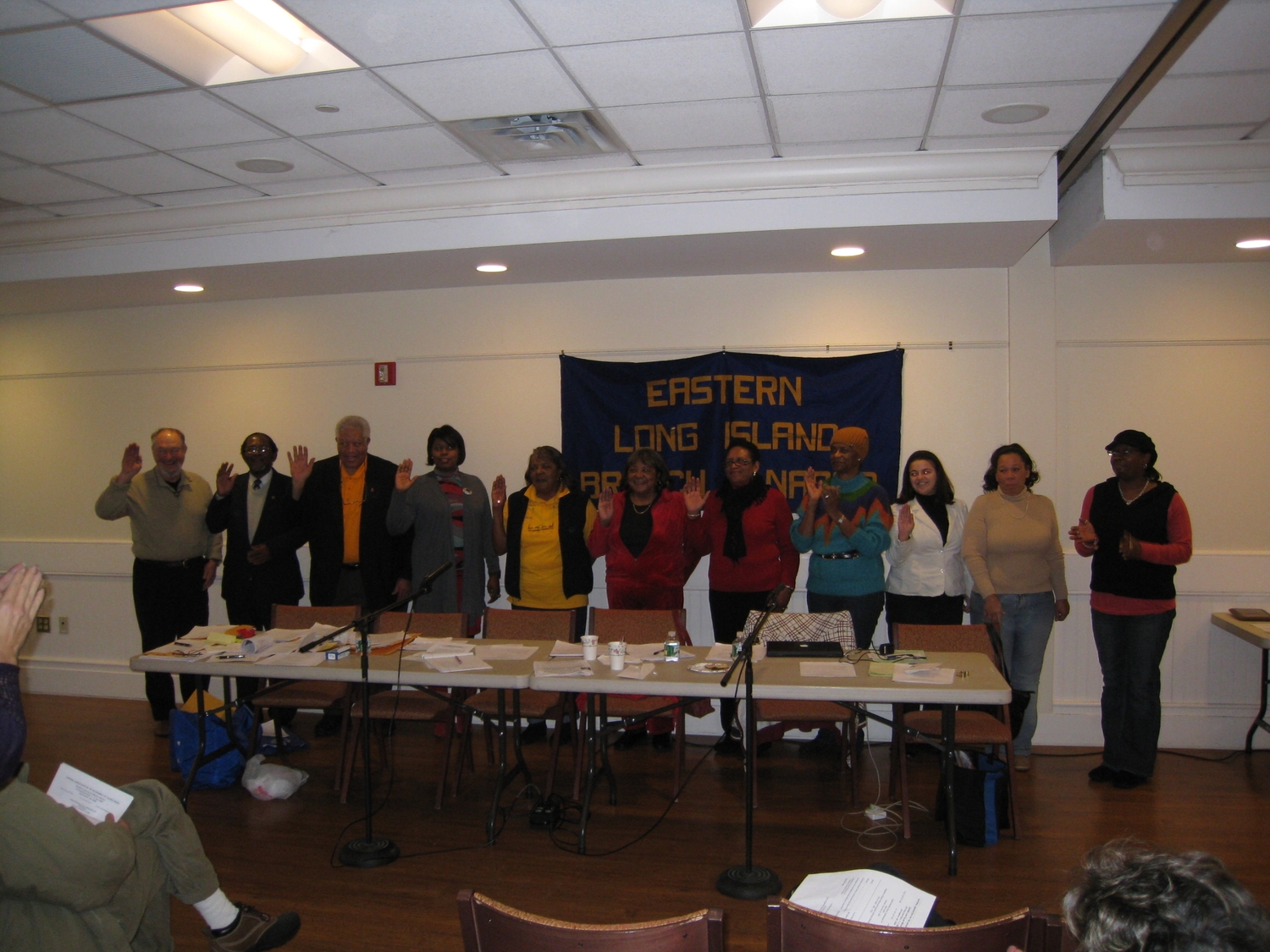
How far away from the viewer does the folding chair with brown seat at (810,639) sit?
4039 mm

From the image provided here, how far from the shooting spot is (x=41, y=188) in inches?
189

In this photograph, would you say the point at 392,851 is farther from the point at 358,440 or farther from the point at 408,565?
the point at 358,440

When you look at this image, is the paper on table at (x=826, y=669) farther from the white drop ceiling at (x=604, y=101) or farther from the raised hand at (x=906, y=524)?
the white drop ceiling at (x=604, y=101)

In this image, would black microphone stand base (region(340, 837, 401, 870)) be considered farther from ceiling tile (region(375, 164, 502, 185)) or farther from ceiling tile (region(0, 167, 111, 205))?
ceiling tile (region(0, 167, 111, 205))

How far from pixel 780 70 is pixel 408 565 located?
11.1 ft

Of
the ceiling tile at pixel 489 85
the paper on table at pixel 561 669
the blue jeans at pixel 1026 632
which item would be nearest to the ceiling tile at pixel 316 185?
the ceiling tile at pixel 489 85

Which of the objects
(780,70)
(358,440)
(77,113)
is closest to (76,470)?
(358,440)

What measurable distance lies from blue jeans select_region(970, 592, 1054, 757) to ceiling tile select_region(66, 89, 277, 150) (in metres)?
4.13

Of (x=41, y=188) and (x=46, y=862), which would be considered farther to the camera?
(x=41, y=188)

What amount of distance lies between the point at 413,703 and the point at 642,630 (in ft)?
3.64

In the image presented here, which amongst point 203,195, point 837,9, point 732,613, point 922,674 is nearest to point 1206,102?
point 837,9

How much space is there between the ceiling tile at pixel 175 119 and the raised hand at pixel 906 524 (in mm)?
3492

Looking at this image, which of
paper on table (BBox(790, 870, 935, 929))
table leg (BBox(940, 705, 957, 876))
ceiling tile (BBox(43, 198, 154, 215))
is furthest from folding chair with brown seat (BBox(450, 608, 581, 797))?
ceiling tile (BBox(43, 198, 154, 215))

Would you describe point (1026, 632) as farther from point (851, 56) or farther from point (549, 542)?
point (851, 56)
